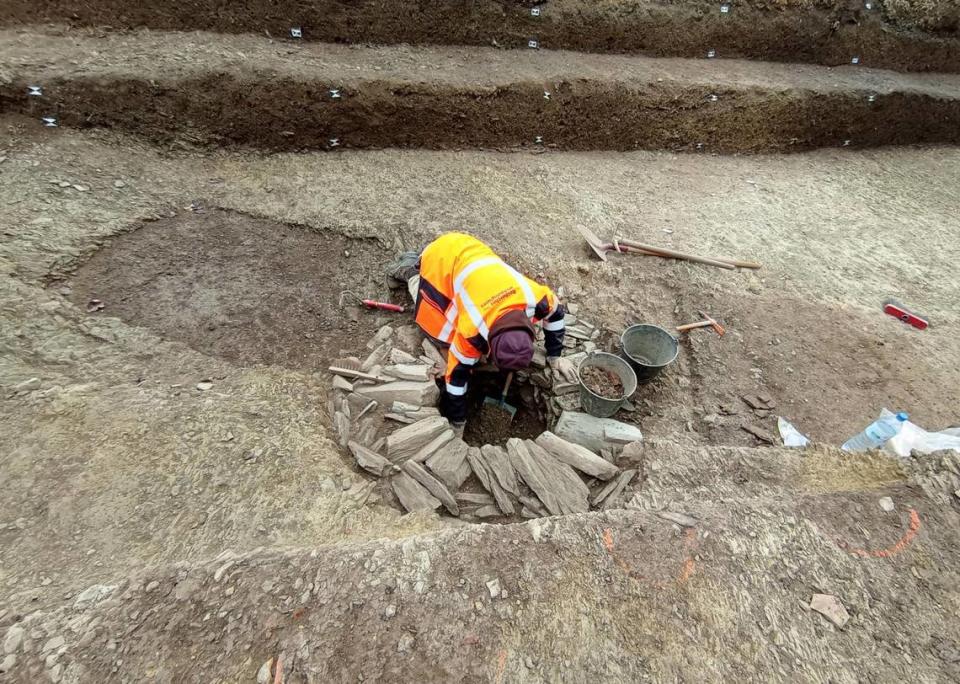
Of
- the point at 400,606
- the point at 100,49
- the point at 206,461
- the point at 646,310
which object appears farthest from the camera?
the point at 100,49

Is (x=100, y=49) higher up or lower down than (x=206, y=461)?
higher up

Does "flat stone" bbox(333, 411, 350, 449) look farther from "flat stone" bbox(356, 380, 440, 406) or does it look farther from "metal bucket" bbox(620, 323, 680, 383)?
"metal bucket" bbox(620, 323, 680, 383)

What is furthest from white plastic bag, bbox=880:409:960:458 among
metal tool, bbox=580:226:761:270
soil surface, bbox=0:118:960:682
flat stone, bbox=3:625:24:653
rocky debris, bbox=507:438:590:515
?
flat stone, bbox=3:625:24:653

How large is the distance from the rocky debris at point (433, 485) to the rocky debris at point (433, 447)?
0.10 m

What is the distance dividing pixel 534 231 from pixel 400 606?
4.68 metres

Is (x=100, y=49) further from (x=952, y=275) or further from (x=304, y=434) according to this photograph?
(x=952, y=275)

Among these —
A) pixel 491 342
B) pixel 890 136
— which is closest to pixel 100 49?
pixel 491 342

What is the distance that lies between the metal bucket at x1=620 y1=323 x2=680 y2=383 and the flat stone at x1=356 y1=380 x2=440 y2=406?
6.66 ft

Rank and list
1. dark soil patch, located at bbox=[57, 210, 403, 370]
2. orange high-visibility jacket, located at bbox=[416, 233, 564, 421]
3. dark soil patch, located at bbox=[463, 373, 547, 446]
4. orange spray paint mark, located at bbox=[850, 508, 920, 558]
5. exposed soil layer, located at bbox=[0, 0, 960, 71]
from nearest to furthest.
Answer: orange spray paint mark, located at bbox=[850, 508, 920, 558] < orange high-visibility jacket, located at bbox=[416, 233, 564, 421] < dark soil patch, located at bbox=[57, 210, 403, 370] < dark soil patch, located at bbox=[463, 373, 547, 446] < exposed soil layer, located at bbox=[0, 0, 960, 71]

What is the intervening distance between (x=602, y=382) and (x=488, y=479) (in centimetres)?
147

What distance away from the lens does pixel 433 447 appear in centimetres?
415

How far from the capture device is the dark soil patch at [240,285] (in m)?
4.71

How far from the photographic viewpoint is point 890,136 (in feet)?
29.8

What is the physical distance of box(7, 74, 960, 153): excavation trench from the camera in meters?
6.01
